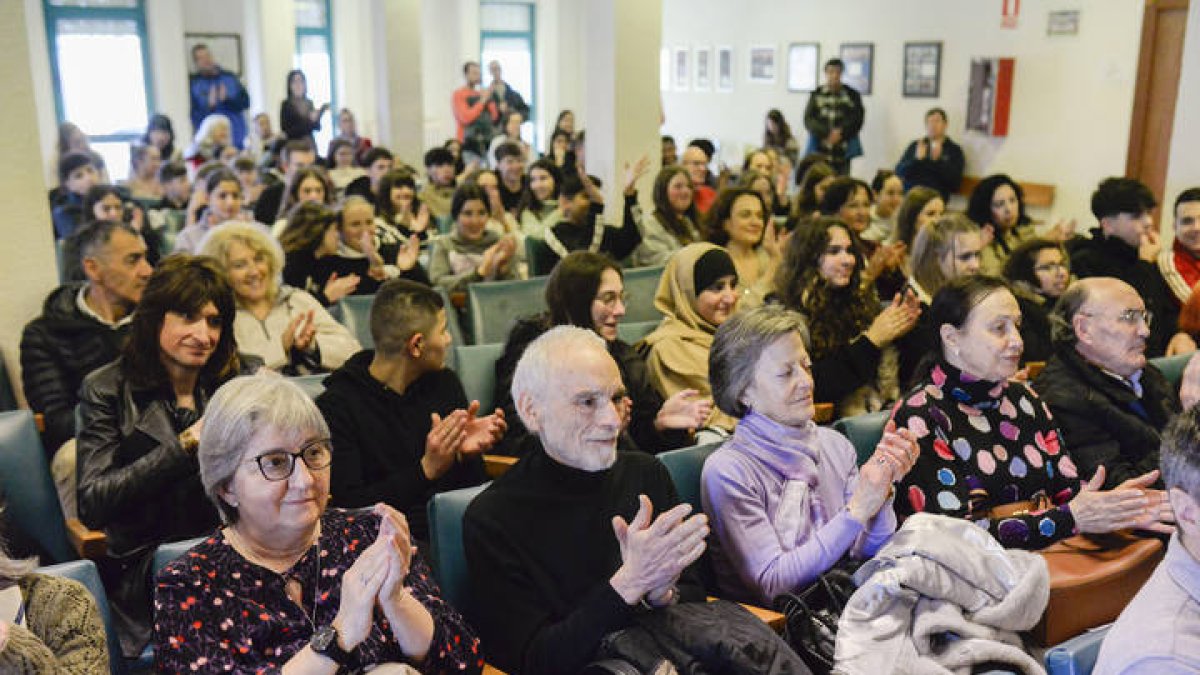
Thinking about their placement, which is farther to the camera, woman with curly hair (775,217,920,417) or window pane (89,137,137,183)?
window pane (89,137,137,183)

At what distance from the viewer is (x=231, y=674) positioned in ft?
6.45

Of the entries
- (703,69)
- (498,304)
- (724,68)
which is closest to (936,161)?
(724,68)

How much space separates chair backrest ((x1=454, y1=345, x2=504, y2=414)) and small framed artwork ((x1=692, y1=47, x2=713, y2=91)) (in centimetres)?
1169

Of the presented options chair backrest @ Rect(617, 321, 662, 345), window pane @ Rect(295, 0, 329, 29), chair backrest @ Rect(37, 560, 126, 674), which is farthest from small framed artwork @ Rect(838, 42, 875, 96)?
chair backrest @ Rect(37, 560, 126, 674)

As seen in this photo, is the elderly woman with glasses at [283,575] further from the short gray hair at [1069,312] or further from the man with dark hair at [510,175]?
the man with dark hair at [510,175]

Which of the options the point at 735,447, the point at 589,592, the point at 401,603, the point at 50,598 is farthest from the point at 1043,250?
the point at 50,598

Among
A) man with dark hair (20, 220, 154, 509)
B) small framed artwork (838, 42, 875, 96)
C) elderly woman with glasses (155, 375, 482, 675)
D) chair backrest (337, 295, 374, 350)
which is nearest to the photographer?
elderly woman with glasses (155, 375, 482, 675)

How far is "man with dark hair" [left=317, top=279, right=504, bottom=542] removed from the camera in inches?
117

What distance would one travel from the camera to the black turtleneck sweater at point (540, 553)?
222 centimetres

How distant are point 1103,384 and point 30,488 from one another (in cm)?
305

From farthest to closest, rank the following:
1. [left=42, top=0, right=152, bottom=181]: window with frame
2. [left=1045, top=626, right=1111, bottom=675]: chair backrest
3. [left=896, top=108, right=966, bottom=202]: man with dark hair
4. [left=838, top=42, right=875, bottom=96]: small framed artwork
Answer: [left=42, top=0, right=152, bottom=181]: window with frame < [left=838, top=42, right=875, bottom=96]: small framed artwork < [left=896, top=108, right=966, bottom=202]: man with dark hair < [left=1045, top=626, right=1111, bottom=675]: chair backrest

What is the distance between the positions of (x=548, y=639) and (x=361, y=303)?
263cm

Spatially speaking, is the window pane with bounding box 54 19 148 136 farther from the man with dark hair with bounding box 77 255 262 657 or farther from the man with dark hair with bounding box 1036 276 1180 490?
the man with dark hair with bounding box 1036 276 1180 490

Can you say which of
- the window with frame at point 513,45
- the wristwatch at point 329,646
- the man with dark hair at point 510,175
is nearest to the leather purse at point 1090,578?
the wristwatch at point 329,646
